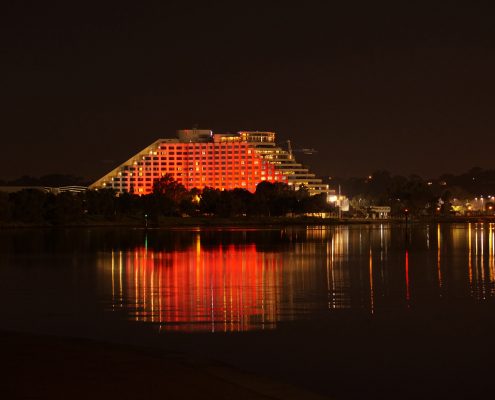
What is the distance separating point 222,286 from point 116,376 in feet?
59.0

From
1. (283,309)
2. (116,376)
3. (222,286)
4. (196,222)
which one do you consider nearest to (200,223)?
(196,222)

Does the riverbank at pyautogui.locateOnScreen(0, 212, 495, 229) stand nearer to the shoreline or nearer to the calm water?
the shoreline

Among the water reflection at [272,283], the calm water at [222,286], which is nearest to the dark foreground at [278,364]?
the calm water at [222,286]

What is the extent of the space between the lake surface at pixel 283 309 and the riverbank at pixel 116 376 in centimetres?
180

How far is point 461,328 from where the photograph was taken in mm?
20938

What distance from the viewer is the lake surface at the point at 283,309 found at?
56.2 feet

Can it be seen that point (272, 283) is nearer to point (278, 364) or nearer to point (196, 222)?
point (278, 364)

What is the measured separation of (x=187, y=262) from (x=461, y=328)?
2420 cm

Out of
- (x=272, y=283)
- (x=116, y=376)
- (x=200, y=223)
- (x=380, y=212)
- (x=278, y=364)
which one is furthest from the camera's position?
(x=380, y=212)

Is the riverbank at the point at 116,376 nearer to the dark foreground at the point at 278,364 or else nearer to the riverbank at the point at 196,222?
the dark foreground at the point at 278,364

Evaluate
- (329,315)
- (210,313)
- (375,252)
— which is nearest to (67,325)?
(210,313)

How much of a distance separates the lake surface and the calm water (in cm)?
5

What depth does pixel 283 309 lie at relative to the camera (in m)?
24.3

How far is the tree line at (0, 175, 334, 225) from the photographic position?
112562 mm
